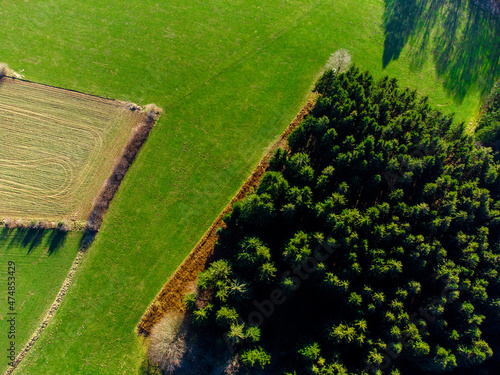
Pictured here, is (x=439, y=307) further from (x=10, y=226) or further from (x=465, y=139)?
(x=10, y=226)

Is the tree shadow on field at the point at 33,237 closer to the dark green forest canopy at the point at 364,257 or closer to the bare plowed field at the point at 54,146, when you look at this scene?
the bare plowed field at the point at 54,146

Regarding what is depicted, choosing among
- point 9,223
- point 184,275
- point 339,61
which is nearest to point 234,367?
point 184,275

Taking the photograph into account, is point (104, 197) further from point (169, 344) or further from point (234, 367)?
point (234, 367)

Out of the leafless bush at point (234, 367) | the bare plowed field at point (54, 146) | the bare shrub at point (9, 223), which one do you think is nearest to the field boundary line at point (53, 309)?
the bare plowed field at point (54, 146)

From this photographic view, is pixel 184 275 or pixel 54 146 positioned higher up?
pixel 54 146

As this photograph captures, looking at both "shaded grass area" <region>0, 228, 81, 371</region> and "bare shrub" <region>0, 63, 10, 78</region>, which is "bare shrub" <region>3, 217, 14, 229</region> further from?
"bare shrub" <region>0, 63, 10, 78</region>

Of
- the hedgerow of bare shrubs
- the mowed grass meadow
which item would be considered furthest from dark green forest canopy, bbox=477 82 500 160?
the hedgerow of bare shrubs
